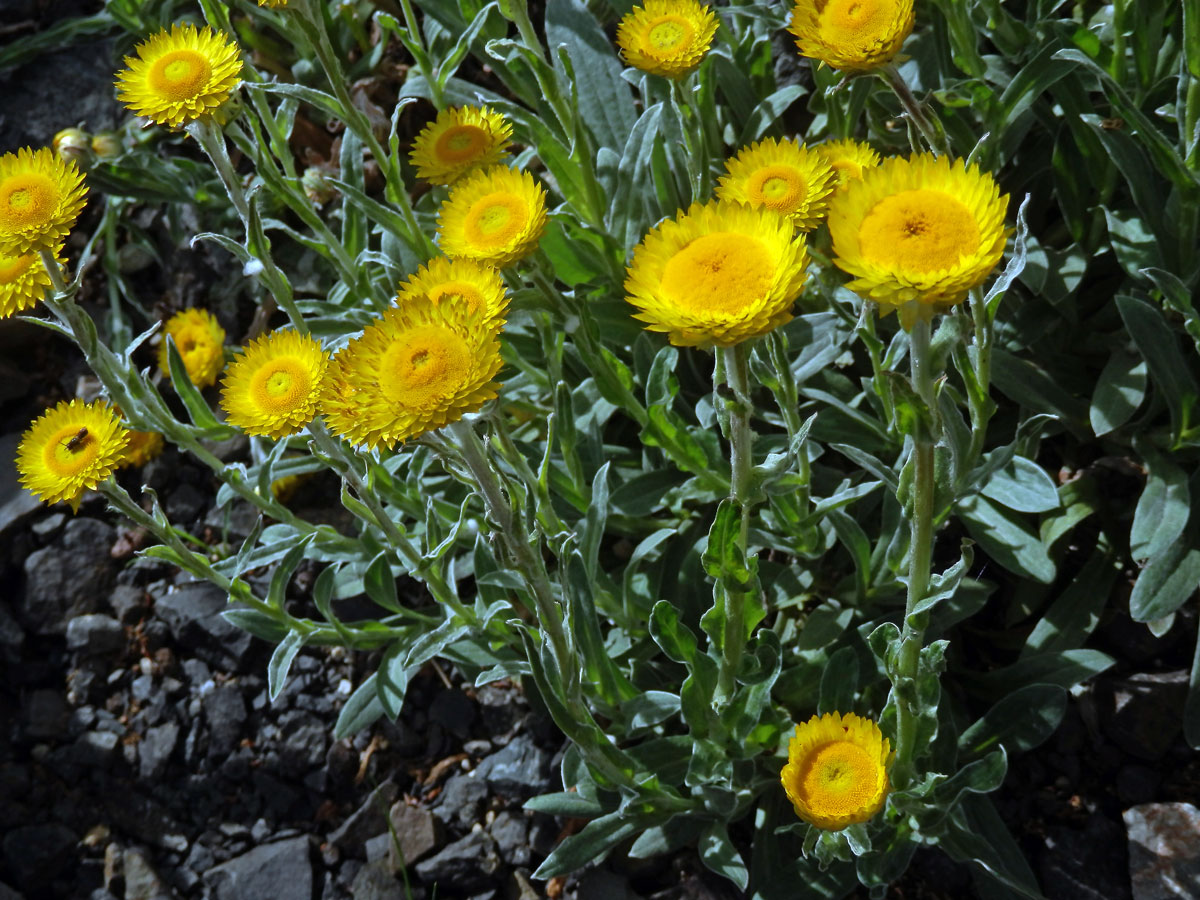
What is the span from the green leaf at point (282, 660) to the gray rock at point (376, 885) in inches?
23.7

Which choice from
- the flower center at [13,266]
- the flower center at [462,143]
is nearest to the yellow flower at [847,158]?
the flower center at [462,143]

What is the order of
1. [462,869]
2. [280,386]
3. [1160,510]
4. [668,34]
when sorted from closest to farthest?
[280,386]
[668,34]
[1160,510]
[462,869]

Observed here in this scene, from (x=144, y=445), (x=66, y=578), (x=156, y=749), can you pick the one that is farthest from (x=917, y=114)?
(x=66, y=578)

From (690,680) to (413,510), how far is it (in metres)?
0.96

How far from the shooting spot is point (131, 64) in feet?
8.19

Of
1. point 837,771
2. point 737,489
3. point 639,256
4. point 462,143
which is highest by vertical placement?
point 639,256

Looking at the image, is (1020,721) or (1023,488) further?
(1023,488)

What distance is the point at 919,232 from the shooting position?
5.16ft

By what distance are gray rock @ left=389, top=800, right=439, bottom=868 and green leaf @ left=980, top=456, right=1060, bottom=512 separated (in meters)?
1.72

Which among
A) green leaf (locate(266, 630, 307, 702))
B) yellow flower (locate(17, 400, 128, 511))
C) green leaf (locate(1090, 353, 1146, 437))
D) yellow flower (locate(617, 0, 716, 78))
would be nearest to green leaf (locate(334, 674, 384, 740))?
green leaf (locate(266, 630, 307, 702))

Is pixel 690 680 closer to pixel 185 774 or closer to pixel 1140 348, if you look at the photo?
pixel 1140 348

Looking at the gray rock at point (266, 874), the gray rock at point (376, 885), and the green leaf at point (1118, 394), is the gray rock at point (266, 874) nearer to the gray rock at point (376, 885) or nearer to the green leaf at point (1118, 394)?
the gray rock at point (376, 885)

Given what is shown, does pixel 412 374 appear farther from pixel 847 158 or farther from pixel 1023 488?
pixel 1023 488

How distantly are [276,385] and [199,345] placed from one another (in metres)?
1.59
